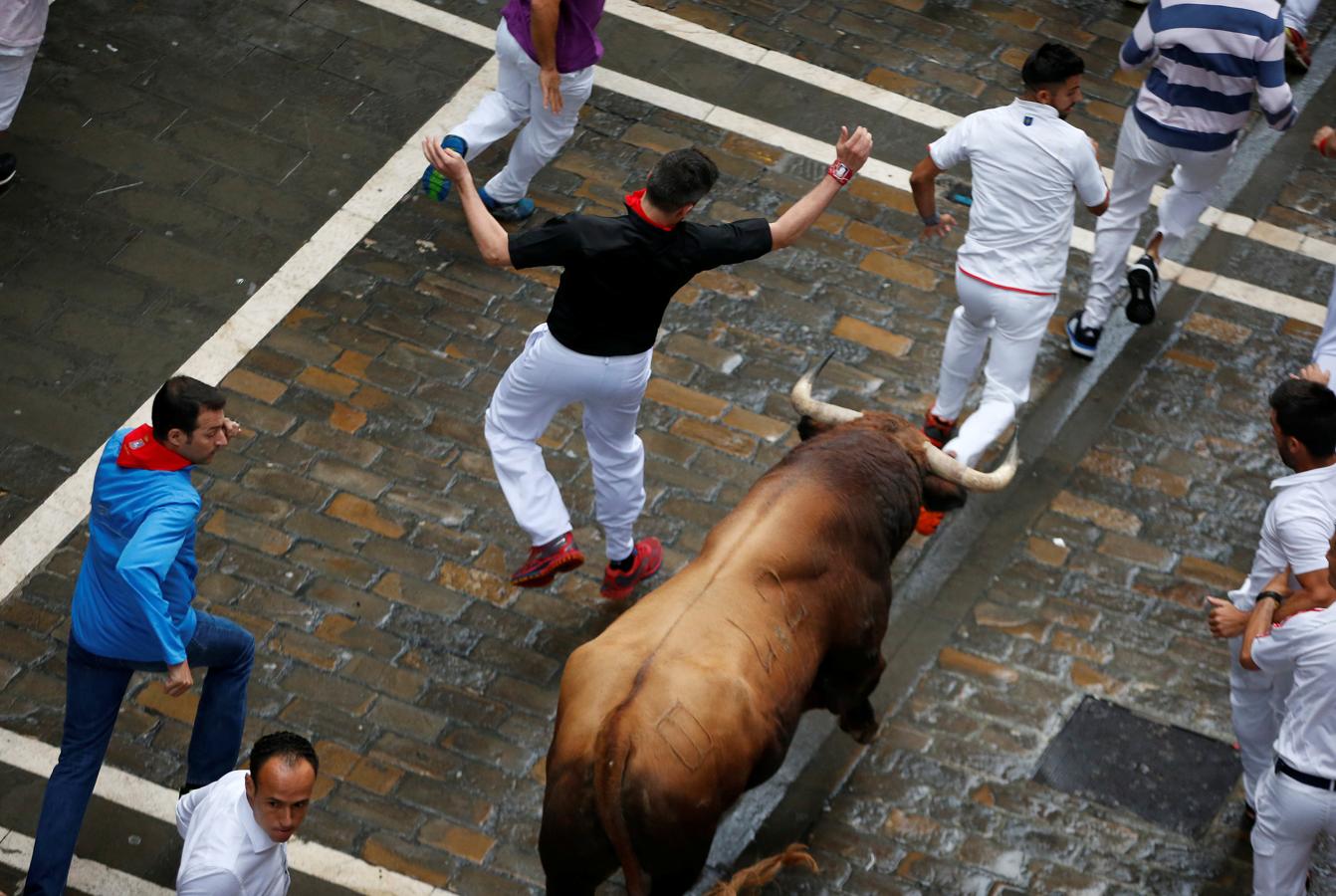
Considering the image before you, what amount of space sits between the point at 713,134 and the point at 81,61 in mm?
4105

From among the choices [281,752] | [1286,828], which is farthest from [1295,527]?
[281,752]

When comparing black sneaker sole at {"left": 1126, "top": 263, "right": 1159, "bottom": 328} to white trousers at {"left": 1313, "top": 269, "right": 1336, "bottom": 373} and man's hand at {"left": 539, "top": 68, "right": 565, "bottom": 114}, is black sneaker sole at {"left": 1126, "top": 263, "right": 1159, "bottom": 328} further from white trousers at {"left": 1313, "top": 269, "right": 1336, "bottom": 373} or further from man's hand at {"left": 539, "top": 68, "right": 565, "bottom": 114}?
man's hand at {"left": 539, "top": 68, "right": 565, "bottom": 114}

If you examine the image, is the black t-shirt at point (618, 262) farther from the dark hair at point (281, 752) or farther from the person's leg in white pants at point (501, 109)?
the person's leg in white pants at point (501, 109)


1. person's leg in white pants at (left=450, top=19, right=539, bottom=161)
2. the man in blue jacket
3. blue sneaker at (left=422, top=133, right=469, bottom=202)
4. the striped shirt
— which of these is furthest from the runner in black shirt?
the striped shirt

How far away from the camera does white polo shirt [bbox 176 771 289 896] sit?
5.22m

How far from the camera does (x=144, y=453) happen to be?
578 centimetres

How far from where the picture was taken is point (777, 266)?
9.68 metres

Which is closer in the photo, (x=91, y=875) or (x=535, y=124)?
(x=91, y=875)

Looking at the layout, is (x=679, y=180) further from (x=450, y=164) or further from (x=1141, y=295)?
(x=1141, y=295)

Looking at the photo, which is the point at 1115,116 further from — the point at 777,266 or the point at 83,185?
the point at 83,185

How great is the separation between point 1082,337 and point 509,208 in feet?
11.3

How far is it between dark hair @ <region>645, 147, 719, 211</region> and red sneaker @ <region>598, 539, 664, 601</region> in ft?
6.59

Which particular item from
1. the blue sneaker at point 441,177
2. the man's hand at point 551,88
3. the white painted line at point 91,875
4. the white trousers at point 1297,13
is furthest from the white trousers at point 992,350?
the white trousers at point 1297,13

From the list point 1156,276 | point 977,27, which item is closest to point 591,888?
point 1156,276
